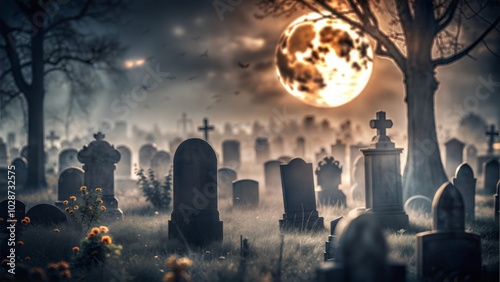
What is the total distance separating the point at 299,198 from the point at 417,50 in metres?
5.26

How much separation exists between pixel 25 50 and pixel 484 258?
1690 cm

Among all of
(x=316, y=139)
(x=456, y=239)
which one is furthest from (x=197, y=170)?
(x=316, y=139)

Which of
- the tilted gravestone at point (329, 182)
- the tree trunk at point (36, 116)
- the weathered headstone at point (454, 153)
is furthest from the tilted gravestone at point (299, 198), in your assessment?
the weathered headstone at point (454, 153)

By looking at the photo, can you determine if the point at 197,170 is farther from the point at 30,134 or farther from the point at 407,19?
the point at 30,134

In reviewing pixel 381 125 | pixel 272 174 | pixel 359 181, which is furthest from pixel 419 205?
pixel 272 174

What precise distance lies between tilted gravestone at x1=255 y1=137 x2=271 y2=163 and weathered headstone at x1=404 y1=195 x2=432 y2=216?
17.5 meters

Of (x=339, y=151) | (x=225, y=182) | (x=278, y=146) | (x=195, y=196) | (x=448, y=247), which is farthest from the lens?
(x=278, y=146)

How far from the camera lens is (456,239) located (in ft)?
23.3

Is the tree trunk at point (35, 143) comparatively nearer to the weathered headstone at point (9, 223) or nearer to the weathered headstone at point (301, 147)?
the weathered headstone at point (9, 223)

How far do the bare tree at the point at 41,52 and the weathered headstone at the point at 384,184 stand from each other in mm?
11826

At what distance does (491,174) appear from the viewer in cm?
1791

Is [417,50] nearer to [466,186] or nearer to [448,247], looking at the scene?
[466,186]

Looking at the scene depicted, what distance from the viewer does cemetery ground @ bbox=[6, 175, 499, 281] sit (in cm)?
724

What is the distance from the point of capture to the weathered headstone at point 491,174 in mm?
17781
